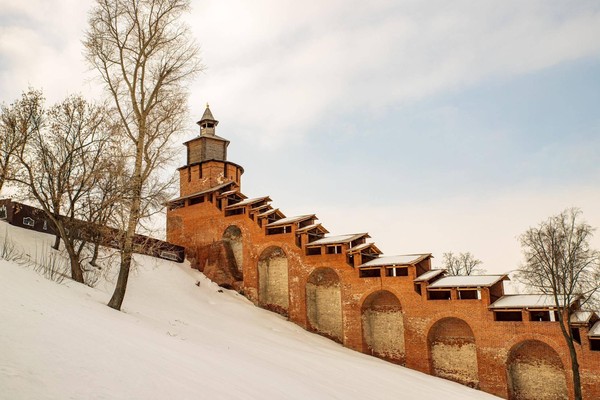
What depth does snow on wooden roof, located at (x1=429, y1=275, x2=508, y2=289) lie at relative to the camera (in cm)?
2223

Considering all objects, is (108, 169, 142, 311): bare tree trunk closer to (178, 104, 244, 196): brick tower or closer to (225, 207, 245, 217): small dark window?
(225, 207, 245, 217): small dark window

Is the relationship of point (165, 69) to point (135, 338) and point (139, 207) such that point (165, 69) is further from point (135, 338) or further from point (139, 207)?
point (135, 338)

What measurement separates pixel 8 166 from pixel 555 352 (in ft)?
90.8

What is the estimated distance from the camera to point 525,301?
21.3m

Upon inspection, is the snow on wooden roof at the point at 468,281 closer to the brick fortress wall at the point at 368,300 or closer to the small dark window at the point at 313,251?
the brick fortress wall at the point at 368,300

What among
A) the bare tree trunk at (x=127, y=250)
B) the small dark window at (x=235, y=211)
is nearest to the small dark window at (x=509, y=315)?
the small dark window at (x=235, y=211)

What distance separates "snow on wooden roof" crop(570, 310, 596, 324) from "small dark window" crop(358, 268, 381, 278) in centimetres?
1047

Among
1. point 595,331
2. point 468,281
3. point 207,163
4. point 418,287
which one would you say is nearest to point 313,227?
point 418,287

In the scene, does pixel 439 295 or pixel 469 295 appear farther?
pixel 439 295

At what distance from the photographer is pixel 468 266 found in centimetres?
4484

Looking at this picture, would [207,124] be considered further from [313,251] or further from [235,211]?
[313,251]

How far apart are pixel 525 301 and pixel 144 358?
1981cm

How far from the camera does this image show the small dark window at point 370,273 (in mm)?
26127

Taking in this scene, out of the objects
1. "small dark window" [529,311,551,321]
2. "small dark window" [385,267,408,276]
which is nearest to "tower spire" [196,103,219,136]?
"small dark window" [385,267,408,276]
